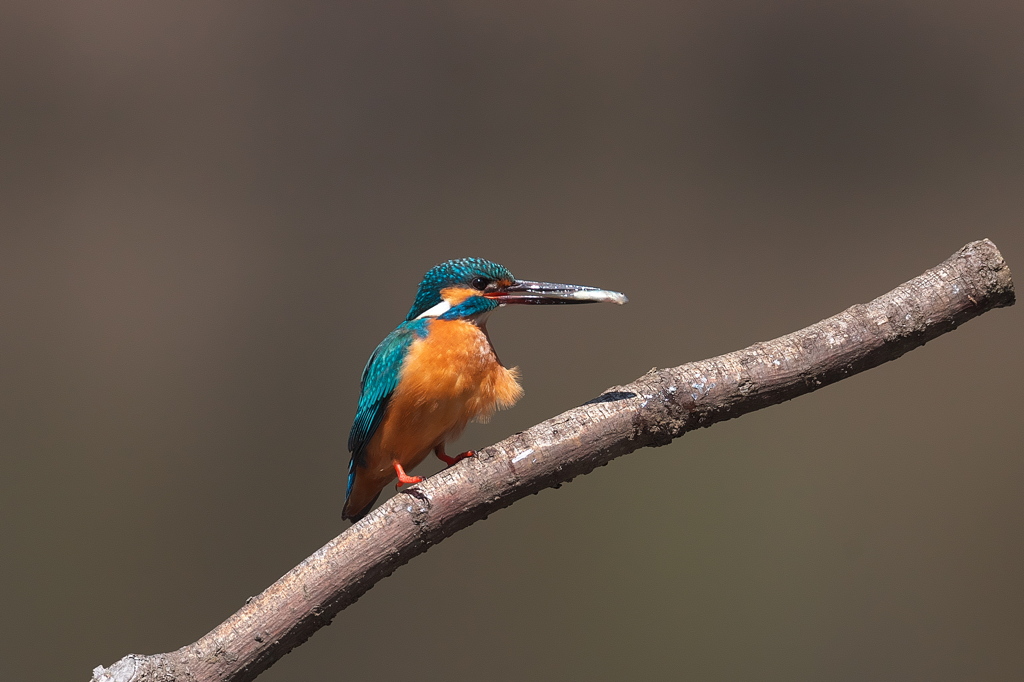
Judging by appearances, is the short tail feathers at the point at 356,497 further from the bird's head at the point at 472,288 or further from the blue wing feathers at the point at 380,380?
the bird's head at the point at 472,288

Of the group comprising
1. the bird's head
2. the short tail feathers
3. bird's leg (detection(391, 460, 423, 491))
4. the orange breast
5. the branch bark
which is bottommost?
the branch bark

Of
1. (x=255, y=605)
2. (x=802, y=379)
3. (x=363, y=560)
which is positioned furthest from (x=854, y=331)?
(x=255, y=605)

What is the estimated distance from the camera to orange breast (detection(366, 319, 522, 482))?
4.35 feet

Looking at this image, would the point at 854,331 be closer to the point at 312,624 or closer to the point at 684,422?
the point at 684,422

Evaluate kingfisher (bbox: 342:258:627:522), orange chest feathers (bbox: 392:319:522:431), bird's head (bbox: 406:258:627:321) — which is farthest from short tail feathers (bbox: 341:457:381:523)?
bird's head (bbox: 406:258:627:321)

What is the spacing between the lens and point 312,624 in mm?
1010

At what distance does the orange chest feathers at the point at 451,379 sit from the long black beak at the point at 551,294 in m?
0.08

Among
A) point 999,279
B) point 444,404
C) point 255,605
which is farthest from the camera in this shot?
point 444,404

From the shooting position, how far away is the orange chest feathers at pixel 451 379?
4.35 ft

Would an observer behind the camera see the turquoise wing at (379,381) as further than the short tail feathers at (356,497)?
No

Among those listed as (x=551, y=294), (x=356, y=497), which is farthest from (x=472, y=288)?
(x=356, y=497)

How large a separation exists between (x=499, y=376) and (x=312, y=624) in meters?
0.53

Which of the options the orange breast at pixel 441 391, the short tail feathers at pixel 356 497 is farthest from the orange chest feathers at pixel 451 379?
the short tail feathers at pixel 356 497

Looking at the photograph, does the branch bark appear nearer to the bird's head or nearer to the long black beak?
the long black beak
